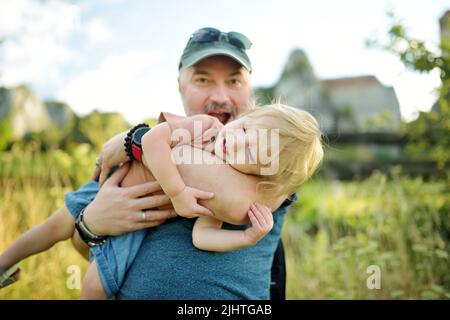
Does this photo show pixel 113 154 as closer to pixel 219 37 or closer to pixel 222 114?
pixel 222 114

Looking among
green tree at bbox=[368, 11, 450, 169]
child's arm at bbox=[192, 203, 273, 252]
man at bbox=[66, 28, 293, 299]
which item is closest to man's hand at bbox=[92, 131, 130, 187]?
man at bbox=[66, 28, 293, 299]

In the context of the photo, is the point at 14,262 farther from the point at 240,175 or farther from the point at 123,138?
the point at 240,175

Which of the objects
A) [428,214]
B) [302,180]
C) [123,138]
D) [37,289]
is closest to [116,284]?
[123,138]

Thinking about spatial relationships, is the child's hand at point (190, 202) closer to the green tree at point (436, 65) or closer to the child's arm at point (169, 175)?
the child's arm at point (169, 175)

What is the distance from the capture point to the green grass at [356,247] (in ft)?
9.89

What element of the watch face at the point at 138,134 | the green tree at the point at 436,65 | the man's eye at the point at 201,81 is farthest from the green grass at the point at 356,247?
the watch face at the point at 138,134

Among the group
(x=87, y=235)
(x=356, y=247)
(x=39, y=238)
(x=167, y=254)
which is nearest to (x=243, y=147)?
(x=167, y=254)

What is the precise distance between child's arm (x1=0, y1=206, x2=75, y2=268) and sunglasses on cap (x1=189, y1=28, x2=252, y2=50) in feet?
3.36

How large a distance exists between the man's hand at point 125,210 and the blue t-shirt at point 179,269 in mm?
69

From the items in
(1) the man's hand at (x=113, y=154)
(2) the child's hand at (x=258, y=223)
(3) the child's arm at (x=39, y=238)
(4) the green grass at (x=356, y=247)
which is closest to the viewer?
(2) the child's hand at (x=258, y=223)

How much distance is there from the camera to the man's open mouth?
2.06 meters

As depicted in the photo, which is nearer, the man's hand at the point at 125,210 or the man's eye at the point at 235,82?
the man's hand at the point at 125,210

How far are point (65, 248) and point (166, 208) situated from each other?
2.49m

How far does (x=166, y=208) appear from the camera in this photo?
1.77 metres
